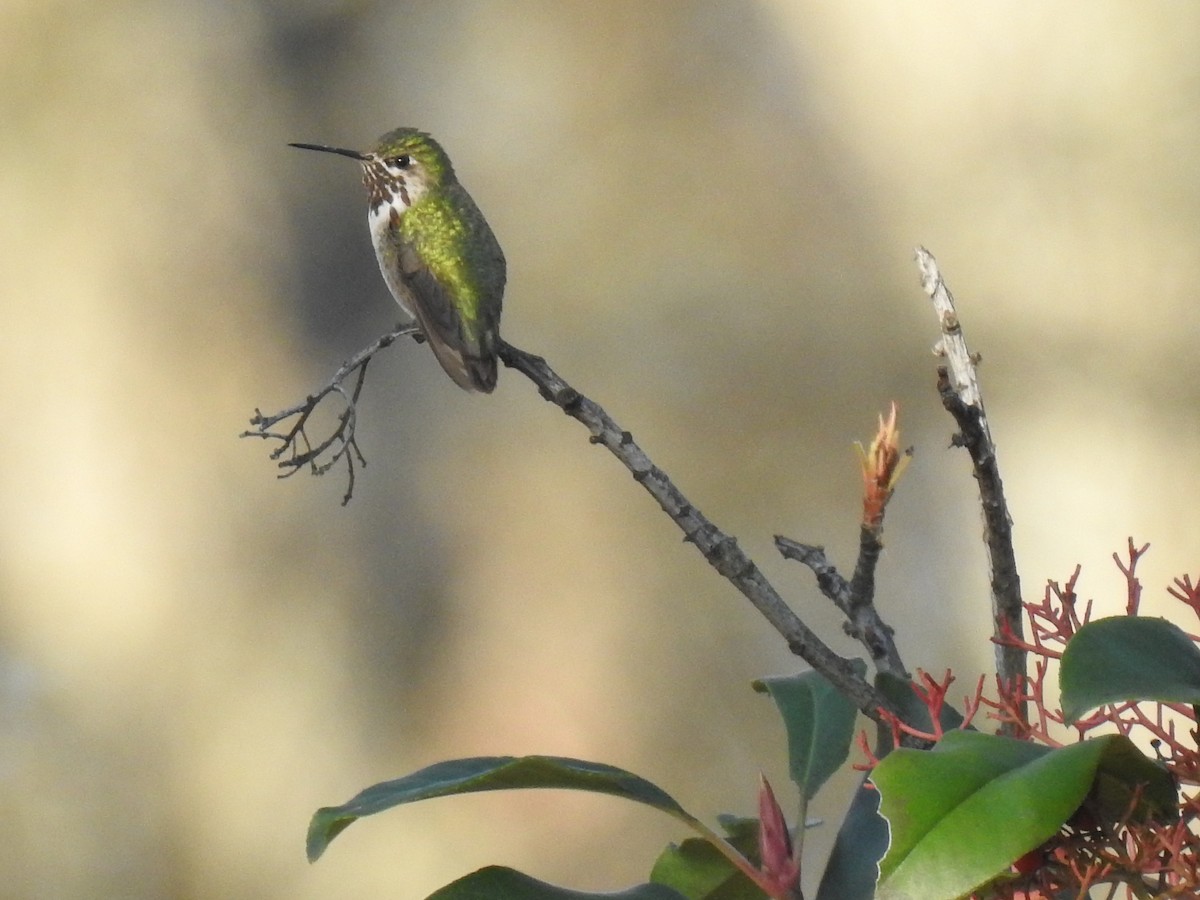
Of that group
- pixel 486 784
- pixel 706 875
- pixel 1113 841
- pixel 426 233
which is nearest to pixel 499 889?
pixel 486 784

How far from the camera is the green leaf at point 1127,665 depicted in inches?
18.3

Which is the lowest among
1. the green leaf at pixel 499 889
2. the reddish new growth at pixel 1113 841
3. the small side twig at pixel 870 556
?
the reddish new growth at pixel 1113 841

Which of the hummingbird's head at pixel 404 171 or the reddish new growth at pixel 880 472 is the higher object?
the hummingbird's head at pixel 404 171

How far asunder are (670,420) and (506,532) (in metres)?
0.41

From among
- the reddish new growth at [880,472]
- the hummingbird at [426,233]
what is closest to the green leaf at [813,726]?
the reddish new growth at [880,472]

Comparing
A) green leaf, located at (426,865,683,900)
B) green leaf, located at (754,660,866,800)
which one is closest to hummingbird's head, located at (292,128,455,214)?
green leaf, located at (754,660,866,800)

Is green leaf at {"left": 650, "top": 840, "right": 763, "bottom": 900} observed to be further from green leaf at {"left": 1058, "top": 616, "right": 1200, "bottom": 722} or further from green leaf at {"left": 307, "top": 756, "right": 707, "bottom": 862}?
green leaf at {"left": 1058, "top": 616, "right": 1200, "bottom": 722}

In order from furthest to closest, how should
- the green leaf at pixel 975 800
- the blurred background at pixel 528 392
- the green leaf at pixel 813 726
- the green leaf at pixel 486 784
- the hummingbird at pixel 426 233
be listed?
the blurred background at pixel 528 392
the hummingbird at pixel 426 233
the green leaf at pixel 813 726
the green leaf at pixel 486 784
the green leaf at pixel 975 800

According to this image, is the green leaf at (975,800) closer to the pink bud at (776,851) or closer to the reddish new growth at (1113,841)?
the reddish new growth at (1113,841)

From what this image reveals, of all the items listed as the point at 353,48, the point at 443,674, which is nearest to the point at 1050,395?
the point at 443,674

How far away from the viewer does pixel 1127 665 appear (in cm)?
49

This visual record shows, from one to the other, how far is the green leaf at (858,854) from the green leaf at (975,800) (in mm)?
Result: 181

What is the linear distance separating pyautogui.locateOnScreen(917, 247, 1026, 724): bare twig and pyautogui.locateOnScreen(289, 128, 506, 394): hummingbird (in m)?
0.61

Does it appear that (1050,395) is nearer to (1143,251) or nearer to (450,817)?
(1143,251)
